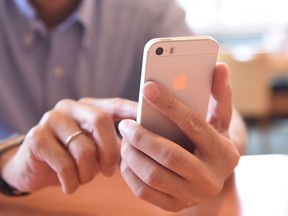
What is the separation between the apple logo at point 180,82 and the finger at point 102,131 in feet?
0.42

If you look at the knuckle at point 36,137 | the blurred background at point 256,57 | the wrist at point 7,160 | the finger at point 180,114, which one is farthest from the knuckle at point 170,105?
the blurred background at point 256,57

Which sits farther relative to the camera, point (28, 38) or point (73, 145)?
point (28, 38)

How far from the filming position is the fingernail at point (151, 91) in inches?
20.5

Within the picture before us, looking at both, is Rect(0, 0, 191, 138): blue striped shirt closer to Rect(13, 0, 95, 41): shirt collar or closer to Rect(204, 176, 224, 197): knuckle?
Rect(13, 0, 95, 41): shirt collar

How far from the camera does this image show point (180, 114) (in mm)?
530

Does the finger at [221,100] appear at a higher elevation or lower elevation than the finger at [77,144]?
higher

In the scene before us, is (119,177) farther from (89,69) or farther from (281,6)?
(281,6)

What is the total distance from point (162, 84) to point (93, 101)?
0.65ft

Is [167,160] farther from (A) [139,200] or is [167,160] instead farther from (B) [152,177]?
(A) [139,200]

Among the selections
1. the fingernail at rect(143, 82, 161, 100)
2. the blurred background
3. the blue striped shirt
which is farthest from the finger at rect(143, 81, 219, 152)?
the blurred background

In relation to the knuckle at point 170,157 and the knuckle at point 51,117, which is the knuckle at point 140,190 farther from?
the knuckle at point 51,117

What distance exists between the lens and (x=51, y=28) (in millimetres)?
1055

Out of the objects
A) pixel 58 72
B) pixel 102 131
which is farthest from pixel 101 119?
pixel 58 72

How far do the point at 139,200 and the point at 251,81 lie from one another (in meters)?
2.05
